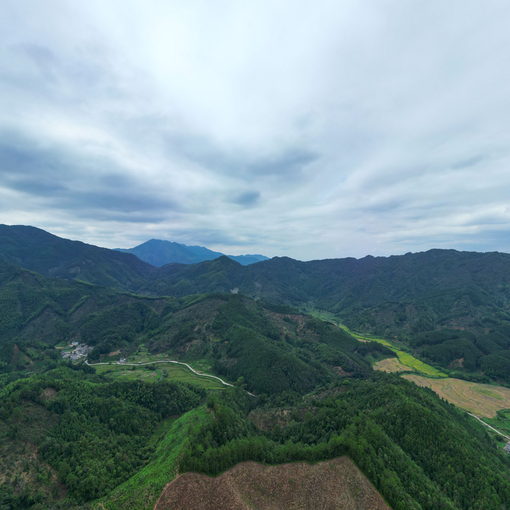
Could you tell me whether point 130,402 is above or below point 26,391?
below

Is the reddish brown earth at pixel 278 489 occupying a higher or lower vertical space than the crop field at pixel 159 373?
higher

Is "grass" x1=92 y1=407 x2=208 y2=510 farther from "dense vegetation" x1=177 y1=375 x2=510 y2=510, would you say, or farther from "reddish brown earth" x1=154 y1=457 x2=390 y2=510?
"dense vegetation" x1=177 y1=375 x2=510 y2=510

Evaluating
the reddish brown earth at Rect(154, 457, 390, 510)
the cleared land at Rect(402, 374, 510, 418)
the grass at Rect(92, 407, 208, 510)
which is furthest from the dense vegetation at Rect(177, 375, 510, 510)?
the cleared land at Rect(402, 374, 510, 418)

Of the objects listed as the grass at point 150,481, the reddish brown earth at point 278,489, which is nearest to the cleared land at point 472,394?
the reddish brown earth at point 278,489

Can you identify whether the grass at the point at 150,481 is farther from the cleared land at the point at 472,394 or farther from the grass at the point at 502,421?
the cleared land at the point at 472,394

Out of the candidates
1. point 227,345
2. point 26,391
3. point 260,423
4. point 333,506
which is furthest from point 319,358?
point 26,391

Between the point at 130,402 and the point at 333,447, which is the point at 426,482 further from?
the point at 130,402
